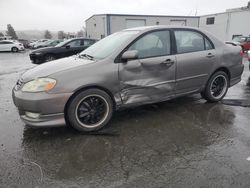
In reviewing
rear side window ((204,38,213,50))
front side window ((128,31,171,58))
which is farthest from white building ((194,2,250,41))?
front side window ((128,31,171,58))

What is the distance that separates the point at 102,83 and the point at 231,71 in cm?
313

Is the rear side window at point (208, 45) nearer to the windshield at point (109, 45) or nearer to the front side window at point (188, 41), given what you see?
the front side window at point (188, 41)

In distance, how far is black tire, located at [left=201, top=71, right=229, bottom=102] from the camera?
16.6 ft

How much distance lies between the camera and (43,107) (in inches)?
134

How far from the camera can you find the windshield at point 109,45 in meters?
4.09

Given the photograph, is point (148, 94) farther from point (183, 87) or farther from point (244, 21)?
point (244, 21)

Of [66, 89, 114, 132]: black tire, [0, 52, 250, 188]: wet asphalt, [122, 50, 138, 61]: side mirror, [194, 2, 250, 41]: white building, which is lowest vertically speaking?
[0, 52, 250, 188]: wet asphalt

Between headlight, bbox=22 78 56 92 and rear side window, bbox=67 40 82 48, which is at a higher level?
rear side window, bbox=67 40 82 48

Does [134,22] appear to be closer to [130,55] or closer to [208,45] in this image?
[208,45]

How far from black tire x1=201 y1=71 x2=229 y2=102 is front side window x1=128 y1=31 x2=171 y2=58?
1.35 meters

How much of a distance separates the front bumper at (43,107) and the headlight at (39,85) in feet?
0.22

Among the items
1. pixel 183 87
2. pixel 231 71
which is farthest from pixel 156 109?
pixel 231 71

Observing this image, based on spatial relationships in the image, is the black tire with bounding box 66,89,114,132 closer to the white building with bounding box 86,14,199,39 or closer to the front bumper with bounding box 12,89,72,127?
the front bumper with bounding box 12,89,72,127

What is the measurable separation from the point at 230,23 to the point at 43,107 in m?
31.1
